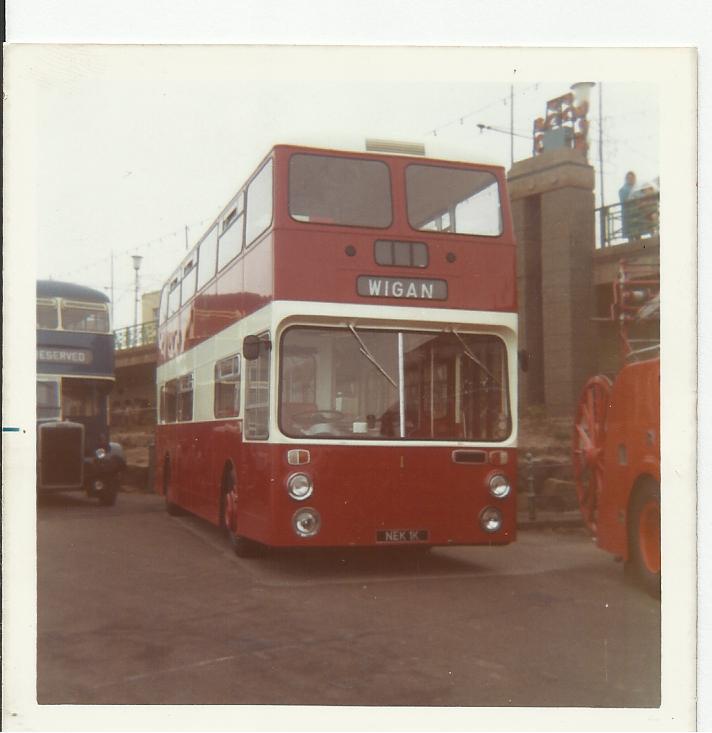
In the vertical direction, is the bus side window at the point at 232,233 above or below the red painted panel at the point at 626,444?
above

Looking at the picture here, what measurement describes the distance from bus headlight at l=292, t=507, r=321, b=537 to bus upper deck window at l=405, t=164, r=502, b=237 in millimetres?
1975

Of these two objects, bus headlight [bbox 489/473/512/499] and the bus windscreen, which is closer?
the bus windscreen

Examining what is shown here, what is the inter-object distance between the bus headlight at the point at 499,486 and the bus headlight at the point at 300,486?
118cm

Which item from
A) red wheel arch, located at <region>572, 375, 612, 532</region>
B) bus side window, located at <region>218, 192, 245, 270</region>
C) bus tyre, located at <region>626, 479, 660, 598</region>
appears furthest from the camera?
bus side window, located at <region>218, 192, 245, 270</region>

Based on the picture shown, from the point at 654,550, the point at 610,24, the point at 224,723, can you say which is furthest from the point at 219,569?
the point at 610,24

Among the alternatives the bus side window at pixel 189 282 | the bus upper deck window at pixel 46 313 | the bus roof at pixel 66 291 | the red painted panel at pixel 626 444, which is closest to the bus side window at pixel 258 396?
the bus side window at pixel 189 282

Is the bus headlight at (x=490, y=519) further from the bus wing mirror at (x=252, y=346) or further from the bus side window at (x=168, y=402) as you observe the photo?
the bus side window at (x=168, y=402)

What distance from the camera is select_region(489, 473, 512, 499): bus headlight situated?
752 cm

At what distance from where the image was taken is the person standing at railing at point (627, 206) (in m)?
6.95

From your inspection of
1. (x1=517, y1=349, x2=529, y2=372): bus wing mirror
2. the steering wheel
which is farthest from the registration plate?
(x1=517, y1=349, x2=529, y2=372): bus wing mirror

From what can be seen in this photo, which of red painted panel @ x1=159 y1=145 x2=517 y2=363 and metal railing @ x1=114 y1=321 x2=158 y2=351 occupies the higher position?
red painted panel @ x1=159 y1=145 x2=517 y2=363

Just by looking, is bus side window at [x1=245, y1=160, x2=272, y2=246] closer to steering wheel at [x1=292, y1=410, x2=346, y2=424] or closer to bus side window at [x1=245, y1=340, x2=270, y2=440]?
bus side window at [x1=245, y1=340, x2=270, y2=440]

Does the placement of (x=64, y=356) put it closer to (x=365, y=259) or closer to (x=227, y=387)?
(x=227, y=387)

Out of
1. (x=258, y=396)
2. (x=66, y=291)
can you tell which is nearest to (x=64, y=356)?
(x=66, y=291)
